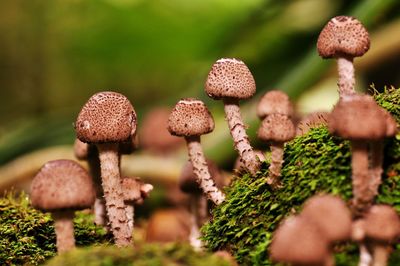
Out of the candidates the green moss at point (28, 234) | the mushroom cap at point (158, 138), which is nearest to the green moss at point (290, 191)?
the green moss at point (28, 234)

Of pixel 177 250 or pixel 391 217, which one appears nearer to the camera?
pixel 391 217

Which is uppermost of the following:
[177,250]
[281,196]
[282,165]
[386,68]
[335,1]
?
[335,1]

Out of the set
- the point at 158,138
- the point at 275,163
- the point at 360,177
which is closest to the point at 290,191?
the point at 275,163

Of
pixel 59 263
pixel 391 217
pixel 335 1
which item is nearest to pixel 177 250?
pixel 59 263

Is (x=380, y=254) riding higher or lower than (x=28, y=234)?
lower

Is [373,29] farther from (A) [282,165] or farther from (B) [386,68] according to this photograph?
(A) [282,165]

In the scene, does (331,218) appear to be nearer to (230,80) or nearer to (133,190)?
(230,80)
